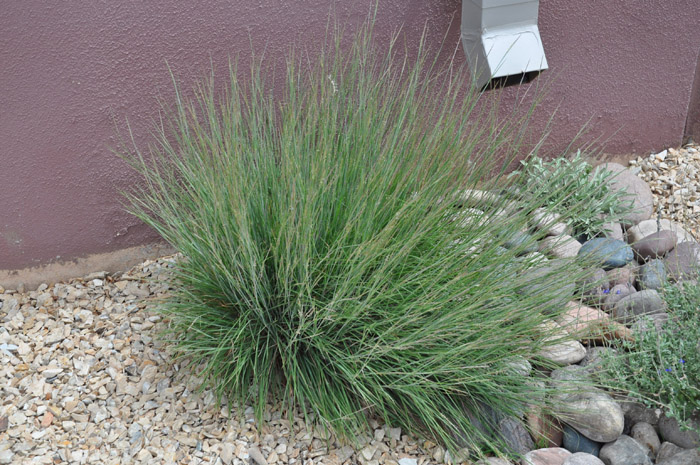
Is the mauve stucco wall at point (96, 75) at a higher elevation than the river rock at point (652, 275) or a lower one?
higher

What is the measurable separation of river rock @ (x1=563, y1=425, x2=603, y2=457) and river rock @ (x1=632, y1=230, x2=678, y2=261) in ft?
3.44

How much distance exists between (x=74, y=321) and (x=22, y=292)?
0.35 metres

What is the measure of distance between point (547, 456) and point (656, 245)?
125 cm

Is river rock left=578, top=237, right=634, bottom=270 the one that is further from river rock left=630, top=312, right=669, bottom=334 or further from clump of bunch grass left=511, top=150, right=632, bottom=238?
river rock left=630, top=312, right=669, bottom=334

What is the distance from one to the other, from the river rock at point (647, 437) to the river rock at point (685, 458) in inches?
4.0

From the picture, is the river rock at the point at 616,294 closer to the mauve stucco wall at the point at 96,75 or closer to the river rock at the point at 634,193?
the river rock at the point at 634,193

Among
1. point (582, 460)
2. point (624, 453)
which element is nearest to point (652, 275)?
point (624, 453)

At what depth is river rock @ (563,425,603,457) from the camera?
82.4 inches

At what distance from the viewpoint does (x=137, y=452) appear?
6.63ft

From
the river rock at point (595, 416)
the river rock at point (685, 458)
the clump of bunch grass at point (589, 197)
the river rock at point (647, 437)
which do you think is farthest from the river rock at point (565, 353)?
the clump of bunch grass at point (589, 197)

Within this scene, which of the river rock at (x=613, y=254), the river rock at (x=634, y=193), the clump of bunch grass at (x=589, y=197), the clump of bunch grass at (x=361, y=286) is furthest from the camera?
the river rock at (x=634, y=193)

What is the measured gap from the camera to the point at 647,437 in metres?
2.10

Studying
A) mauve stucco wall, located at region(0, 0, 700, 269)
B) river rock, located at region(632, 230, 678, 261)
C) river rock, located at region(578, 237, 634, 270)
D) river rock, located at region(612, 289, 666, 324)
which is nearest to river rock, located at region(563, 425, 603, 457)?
river rock, located at region(612, 289, 666, 324)

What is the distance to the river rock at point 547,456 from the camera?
2.00 m
